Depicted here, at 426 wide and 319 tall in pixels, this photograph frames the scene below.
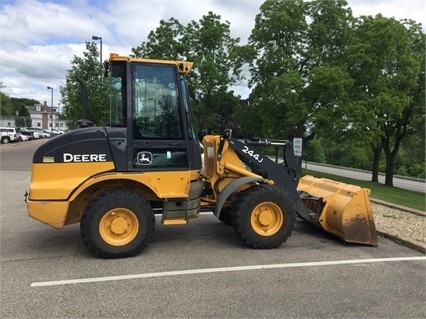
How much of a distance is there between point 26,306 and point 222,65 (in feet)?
79.7

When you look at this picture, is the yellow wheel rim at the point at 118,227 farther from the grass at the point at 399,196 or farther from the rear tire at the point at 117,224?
the grass at the point at 399,196

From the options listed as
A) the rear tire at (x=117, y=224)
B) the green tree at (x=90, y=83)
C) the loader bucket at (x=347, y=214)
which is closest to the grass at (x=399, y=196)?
the loader bucket at (x=347, y=214)

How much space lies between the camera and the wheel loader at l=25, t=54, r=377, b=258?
5.70 m

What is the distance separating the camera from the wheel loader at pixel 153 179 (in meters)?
5.70

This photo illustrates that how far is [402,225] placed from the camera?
8.24m

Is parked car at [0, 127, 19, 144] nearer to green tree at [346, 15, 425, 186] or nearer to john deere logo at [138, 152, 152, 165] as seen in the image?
green tree at [346, 15, 425, 186]

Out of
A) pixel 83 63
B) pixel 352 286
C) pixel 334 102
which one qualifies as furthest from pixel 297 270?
pixel 83 63

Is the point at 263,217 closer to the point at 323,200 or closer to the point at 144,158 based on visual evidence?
the point at 323,200

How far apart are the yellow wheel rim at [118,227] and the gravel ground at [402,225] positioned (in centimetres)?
427

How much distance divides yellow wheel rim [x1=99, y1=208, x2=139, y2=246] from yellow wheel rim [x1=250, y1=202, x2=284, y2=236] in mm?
1735

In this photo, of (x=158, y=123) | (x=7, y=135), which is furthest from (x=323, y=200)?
(x=7, y=135)

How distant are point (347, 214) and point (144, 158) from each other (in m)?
3.19

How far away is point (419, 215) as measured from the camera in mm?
9695

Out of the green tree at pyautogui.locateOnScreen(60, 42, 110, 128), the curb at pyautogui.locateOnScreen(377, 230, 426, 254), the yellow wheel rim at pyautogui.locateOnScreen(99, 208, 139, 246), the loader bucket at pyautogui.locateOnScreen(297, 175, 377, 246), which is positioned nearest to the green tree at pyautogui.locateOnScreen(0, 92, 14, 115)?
the green tree at pyautogui.locateOnScreen(60, 42, 110, 128)
